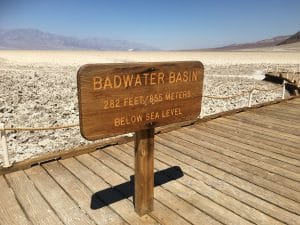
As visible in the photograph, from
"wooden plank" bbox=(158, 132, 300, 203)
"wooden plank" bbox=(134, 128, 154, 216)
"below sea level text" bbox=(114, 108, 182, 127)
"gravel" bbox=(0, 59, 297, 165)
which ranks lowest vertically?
"gravel" bbox=(0, 59, 297, 165)

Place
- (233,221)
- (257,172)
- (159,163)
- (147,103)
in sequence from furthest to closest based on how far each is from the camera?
(159,163) → (257,172) → (233,221) → (147,103)

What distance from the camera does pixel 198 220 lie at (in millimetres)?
4191

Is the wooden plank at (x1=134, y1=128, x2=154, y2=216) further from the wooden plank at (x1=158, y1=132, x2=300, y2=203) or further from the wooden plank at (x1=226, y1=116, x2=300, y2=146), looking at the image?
the wooden plank at (x1=226, y1=116, x2=300, y2=146)

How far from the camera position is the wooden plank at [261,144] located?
624 cm

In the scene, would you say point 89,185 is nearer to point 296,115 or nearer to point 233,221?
point 233,221

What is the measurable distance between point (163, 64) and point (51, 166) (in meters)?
3.12

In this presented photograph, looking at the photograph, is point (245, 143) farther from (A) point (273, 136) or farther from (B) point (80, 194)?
(B) point (80, 194)

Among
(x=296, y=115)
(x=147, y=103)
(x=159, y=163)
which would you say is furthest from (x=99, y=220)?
(x=296, y=115)

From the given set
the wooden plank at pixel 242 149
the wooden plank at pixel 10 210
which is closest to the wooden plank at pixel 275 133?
the wooden plank at pixel 242 149

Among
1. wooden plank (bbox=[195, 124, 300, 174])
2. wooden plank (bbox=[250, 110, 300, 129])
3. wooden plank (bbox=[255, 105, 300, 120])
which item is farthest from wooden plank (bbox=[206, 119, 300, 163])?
wooden plank (bbox=[255, 105, 300, 120])

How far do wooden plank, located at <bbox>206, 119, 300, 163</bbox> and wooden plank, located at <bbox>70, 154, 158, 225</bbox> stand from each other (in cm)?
313

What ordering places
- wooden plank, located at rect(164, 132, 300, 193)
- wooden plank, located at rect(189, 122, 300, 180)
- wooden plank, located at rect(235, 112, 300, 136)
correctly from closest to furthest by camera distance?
wooden plank, located at rect(164, 132, 300, 193), wooden plank, located at rect(189, 122, 300, 180), wooden plank, located at rect(235, 112, 300, 136)

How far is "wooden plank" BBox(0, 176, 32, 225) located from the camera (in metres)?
4.13

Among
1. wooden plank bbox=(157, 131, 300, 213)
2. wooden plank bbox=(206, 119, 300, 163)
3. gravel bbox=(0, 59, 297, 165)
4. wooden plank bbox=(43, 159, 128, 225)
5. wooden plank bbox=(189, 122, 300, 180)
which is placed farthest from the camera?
gravel bbox=(0, 59, 297, 165)
